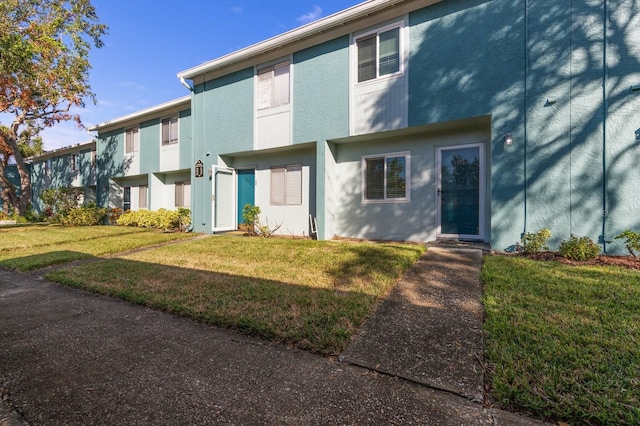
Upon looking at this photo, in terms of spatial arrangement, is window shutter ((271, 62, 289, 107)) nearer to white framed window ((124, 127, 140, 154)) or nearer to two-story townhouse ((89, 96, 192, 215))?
two-story townhouse ((89, 96, 192, 215))

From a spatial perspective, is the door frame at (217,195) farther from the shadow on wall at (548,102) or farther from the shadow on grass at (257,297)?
the shadow on wall at (548,102)

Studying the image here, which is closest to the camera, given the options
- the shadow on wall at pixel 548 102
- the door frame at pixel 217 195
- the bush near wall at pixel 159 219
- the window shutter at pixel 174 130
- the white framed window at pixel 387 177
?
the shadow on wall at pixel 548 102

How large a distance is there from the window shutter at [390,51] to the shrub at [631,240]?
567 centimetres

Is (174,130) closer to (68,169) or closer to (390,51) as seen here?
(390,51)

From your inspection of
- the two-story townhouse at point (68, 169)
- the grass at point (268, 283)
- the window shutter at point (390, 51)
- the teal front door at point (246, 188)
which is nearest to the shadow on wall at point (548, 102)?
the window shutter at point (390, 51)

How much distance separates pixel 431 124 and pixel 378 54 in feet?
7.78

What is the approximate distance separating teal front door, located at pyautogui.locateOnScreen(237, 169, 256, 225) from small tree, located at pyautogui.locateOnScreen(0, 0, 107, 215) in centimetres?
800

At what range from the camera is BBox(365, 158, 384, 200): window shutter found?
8227 mm

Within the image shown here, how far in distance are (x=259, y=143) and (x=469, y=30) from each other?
20.8 feet

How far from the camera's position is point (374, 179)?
328 inches

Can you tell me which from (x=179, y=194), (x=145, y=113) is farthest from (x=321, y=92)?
(x=145, y=113)

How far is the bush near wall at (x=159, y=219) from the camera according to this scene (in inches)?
437

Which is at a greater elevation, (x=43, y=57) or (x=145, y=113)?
(x=43, y=57)

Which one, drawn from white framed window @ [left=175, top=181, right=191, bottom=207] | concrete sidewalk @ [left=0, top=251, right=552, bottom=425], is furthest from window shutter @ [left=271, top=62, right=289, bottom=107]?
concrete sidewalk @ [left=0, top=251, right=552, bottom=425]
